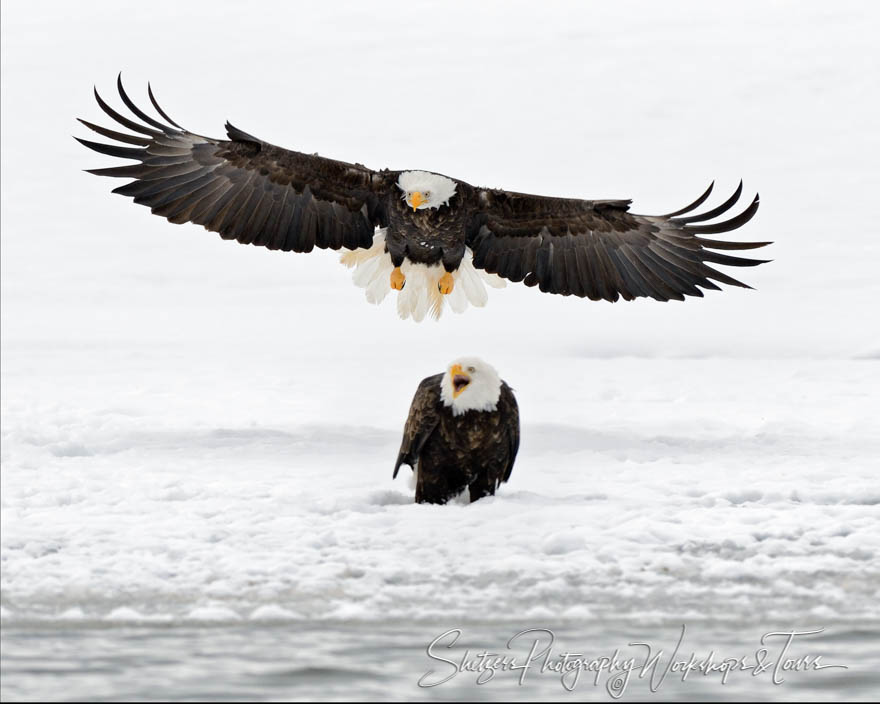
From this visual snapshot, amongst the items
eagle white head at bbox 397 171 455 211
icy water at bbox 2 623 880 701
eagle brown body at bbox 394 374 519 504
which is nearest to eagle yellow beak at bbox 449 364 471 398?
eagle brown body at bbox 394 374 519 504

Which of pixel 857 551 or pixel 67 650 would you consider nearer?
pixel 67 650

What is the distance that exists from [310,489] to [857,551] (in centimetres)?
232

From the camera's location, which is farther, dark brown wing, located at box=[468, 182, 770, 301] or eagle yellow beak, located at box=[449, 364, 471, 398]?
dark brown wing, located at box=[468, 182, 770, 301]

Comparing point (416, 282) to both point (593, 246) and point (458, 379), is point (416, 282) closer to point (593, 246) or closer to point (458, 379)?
point (593, 246)

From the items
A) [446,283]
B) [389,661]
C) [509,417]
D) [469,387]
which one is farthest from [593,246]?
[389,661]

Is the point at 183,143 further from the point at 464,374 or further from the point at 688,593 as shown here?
the point at 688,593

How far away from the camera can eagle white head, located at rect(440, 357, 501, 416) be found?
5832 mm

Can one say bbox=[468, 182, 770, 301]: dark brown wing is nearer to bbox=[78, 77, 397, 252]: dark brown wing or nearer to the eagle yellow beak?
bbox=[78, 77, 397, 252]: dark brown wing

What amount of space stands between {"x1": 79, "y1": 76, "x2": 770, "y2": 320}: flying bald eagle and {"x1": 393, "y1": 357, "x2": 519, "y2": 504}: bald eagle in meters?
1.49

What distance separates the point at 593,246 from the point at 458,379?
82.1 inches

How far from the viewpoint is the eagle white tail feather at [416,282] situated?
25.0ft

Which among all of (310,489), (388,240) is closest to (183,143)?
(388,240)

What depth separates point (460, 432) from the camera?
19.5ft

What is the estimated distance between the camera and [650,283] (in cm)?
758
